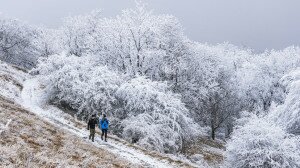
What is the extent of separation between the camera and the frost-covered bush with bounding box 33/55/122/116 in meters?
40.1

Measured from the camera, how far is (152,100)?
40.2m

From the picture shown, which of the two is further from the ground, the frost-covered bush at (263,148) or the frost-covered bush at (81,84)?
the frost-covered bush at (81,84)

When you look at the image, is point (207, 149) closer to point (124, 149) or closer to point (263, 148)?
point (263, 148)

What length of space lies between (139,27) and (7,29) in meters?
51.0

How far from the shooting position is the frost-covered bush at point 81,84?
1580 inches

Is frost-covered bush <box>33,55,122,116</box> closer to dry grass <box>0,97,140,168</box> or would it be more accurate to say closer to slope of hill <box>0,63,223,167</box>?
slope of hill <box>0,63,223,167</box>

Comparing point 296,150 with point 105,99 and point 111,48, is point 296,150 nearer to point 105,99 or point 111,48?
point 105,99

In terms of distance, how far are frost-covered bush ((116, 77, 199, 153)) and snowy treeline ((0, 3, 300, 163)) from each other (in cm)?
9

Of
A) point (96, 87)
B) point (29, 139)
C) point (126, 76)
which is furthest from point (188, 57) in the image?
point (29, 139)

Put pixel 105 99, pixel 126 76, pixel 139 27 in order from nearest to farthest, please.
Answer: pixel 105 99
pixel 126 76
pixel 139 27

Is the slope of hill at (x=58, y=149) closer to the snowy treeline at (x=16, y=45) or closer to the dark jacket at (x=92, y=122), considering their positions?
the dark jacket at (x=92, y=122)

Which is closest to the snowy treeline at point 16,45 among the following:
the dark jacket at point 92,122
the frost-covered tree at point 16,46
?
the frost-covered tree at point 16,46

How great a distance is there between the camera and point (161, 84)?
4072cm

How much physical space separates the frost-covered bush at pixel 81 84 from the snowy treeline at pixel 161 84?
10 cm
